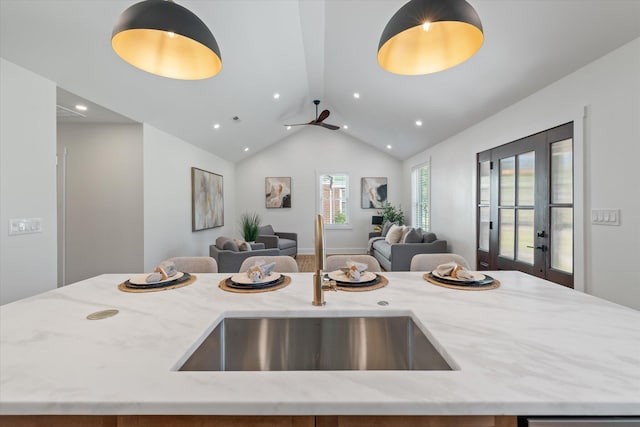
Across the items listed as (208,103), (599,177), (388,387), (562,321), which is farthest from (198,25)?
(208,103)

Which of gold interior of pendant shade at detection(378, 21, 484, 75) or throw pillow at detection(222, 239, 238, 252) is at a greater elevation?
gold interior of pendant shade at detection(378, 21, 484, 75)

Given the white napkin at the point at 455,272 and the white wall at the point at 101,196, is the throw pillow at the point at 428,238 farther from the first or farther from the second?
the white wall at the point at 101,196

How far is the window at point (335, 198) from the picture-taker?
24.8 ft

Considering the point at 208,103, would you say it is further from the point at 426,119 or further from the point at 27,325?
the point at 27,325

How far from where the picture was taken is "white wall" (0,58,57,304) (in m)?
2.18

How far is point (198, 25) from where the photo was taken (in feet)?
3.73

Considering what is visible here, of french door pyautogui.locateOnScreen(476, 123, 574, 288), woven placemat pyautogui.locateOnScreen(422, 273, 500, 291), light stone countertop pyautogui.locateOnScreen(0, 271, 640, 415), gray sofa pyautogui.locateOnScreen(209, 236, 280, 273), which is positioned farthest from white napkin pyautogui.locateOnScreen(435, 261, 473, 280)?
gray sofa pyautogui.locateOnScreen(209, 236, 280, 273)

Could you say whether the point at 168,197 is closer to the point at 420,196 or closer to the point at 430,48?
the point at 430,48

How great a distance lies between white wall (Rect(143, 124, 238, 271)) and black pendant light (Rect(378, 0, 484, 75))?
139 inches

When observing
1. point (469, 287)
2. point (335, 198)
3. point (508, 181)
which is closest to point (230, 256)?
point (469, 287)

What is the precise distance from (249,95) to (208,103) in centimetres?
64

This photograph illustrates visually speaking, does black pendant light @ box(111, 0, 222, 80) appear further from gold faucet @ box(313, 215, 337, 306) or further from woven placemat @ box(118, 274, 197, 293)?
woven placemat @ box(118, 274, 197, 293)

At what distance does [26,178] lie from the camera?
7.63 feet

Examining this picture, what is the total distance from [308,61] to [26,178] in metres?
3.44
